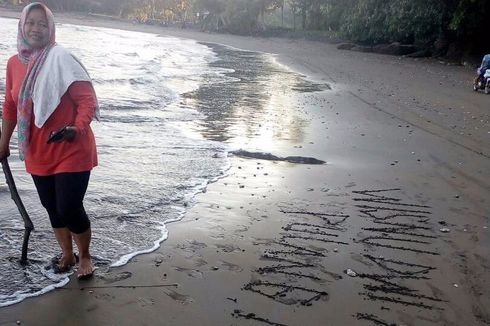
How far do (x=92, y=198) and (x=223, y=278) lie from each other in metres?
2.39

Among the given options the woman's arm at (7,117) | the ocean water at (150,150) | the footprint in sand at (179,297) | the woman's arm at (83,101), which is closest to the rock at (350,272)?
the footprint in sand at (179,297)

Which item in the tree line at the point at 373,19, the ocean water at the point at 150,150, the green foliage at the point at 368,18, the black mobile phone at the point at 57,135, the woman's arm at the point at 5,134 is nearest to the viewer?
the black mobile phone at the point at 57,135

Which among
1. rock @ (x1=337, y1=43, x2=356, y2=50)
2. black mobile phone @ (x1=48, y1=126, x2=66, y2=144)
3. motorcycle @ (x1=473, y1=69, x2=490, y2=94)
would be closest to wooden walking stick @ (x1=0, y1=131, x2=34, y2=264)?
black mobile phone @ (x1=48, y1=126, x2=66, y2=144)

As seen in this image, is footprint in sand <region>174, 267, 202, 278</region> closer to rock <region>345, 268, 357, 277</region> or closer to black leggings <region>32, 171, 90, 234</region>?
black leggings <region>32, 171, 90, 234</region>

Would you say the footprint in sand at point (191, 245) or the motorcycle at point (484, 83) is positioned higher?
the motorcycle at point (484, 83)

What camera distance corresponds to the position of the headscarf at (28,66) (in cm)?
351

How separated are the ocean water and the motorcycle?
4.95m

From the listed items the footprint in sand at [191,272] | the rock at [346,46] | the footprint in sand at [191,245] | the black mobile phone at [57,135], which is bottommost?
the footprint in sand at [191,245]

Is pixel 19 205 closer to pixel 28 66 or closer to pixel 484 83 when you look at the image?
pixel 28 66

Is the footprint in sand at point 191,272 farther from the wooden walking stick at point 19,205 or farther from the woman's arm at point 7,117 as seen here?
the woman's arm at point 7,117

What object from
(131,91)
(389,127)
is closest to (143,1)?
(131,91)

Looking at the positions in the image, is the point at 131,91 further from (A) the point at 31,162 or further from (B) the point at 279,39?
(B) the point at 279,39

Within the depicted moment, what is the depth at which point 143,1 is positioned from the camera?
242 feet

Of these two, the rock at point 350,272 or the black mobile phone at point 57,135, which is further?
the rock at point 350,272
